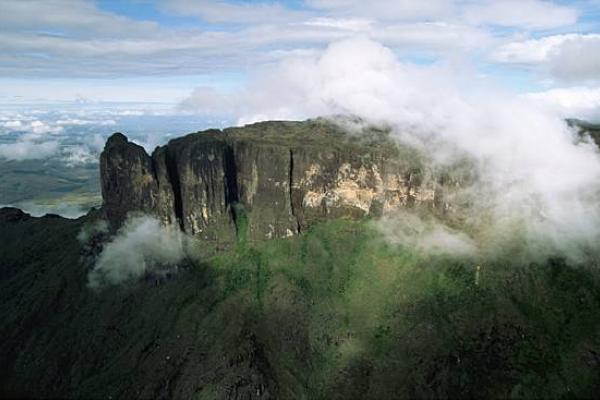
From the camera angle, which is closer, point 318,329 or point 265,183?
point 318,329

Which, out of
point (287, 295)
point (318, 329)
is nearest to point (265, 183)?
point (287, 295)

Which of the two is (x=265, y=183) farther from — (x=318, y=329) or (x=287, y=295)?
(x=318, y=329)

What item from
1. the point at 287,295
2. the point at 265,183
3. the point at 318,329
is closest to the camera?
the point at 318,329

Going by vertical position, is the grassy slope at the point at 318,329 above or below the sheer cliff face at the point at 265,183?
below

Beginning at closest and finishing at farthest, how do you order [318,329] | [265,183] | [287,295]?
[318,329] → [287,295] → [265,183]

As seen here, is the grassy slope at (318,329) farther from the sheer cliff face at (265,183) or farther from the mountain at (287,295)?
the sheer cliff face at (265,183)

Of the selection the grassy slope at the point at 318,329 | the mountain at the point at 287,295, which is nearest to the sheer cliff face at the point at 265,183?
the mountain at the point at 287,295
